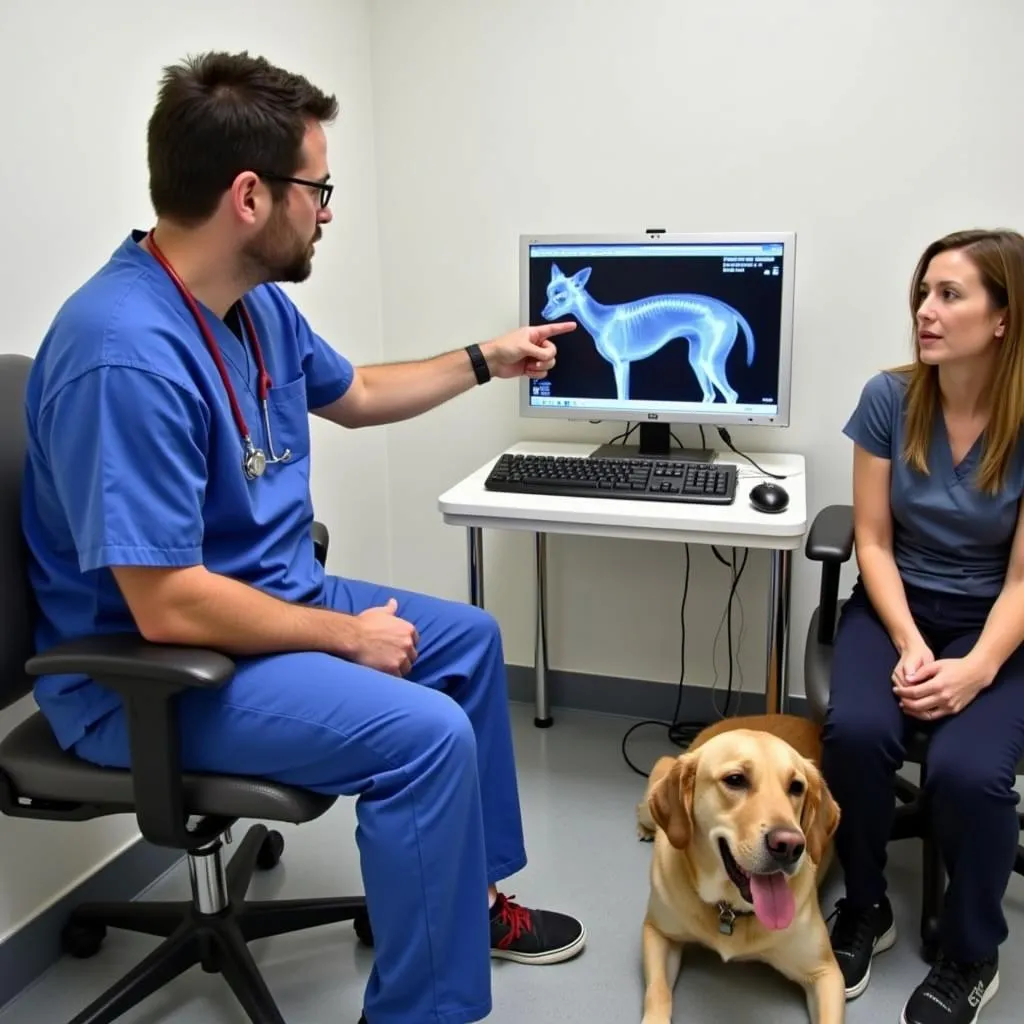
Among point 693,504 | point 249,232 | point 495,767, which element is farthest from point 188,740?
point 693,504

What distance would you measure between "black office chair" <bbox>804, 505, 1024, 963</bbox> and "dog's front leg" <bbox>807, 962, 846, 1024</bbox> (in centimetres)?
27

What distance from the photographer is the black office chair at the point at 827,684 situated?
1675 mm

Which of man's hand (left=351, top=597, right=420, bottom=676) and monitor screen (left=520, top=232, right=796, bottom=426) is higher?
monitor screen (left=520, top=232, right=796, bottom=426)

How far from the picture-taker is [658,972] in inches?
62.6

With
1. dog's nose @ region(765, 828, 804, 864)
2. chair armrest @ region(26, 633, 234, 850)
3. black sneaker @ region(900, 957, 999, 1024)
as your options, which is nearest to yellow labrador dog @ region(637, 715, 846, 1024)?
dog's nose @ region(765, 828, 804, 864)

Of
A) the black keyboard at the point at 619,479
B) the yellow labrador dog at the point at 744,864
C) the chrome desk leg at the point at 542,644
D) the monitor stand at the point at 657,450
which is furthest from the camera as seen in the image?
the chrome desk leg at the point at 542,644

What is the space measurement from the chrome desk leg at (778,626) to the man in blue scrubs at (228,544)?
0.80 metres

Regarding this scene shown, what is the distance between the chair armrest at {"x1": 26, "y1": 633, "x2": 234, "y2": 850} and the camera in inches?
47.3

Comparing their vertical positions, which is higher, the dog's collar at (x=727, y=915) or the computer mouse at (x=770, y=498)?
the computer mouse at (x=770, y=498)

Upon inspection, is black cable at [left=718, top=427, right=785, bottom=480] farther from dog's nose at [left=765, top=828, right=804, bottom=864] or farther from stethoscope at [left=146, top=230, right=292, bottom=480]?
stethoscope at [left=146, top=230, right=292, bottom=480]

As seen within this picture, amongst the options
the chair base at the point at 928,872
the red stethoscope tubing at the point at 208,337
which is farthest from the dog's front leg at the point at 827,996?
the red stethoscope tubing at the point at 208,337

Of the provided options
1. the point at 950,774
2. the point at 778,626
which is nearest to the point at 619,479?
the point at 778,626

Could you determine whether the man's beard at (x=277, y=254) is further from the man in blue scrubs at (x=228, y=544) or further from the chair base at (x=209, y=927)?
the chair base at (x=209, y=927)

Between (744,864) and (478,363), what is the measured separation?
1043 millimetres
